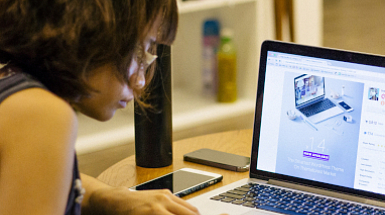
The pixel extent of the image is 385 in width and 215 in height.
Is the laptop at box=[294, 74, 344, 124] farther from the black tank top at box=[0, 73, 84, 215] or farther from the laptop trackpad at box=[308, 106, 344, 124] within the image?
the black tank top at box=[0, 73, 84, 215]

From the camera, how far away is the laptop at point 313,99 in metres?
0.77

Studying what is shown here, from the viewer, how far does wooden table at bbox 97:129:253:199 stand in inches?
35.1

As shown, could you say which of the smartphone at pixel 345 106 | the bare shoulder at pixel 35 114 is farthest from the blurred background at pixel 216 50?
the bare shoulder at pixel 35 114

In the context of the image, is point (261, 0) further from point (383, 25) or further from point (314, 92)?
point (383, 25)

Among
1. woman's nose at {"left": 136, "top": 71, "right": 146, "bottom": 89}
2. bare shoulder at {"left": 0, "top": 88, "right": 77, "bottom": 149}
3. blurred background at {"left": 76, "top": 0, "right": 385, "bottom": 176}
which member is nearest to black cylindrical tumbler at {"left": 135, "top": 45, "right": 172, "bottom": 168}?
woman's nose at {"left": 136, "top": 71, "right": 146, "bottom": 89}

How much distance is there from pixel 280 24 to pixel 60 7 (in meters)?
1.63

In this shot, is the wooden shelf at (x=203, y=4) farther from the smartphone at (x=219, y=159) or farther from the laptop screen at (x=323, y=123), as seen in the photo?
the laptop screen at (x=323, y=123)

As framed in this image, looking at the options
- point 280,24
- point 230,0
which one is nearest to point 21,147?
point 230,0

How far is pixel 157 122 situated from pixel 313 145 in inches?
12.4

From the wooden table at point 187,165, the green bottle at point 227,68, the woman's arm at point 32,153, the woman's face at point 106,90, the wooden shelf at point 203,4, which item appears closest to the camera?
the woman's arm at point 32,153

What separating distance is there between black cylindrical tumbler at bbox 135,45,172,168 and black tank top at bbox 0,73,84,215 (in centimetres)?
34

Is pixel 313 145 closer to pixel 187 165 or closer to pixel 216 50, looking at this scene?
pixel 187 165

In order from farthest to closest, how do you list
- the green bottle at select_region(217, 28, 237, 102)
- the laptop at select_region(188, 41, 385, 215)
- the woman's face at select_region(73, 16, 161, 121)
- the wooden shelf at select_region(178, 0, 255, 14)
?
1. the green bottle at select_region(217, 28, 237, 102)
2. the wooden shelf at select_region(178, 0, 255, 14)
3. the laptop at select_region(188, 41, 385, 215)
4. the woman's face at select_region(73, 16, 161, 121)

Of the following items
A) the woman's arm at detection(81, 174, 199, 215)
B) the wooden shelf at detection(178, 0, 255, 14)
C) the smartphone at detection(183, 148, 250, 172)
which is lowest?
the smartphone at detection(183, 148, 250, 172)
